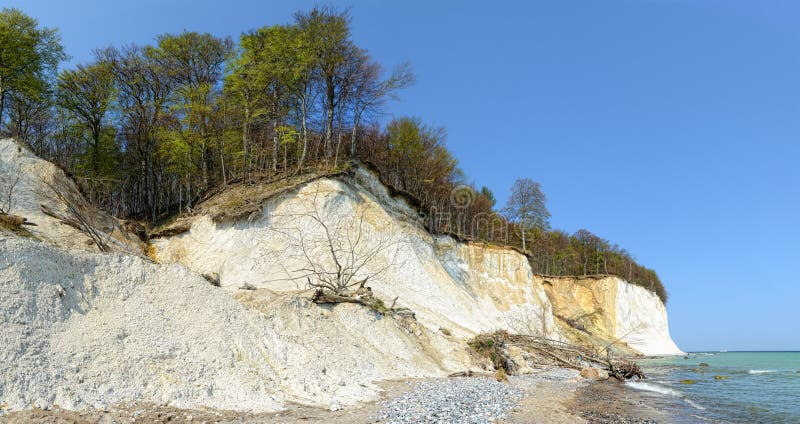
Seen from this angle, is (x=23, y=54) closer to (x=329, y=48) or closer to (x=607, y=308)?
(x=329, y=48)

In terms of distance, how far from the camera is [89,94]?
1180 inches

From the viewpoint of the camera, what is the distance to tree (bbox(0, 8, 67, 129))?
83.9 feet

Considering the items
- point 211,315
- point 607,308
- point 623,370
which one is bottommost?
point 623,370

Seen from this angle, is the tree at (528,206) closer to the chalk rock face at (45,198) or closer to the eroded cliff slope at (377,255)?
the eroded cliff slope at (377,255)

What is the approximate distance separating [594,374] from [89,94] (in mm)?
34400

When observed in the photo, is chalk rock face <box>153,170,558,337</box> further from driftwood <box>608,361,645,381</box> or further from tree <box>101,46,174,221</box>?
tree <box>101,46,174,221</box>

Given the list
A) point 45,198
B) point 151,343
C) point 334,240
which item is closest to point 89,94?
point 45,198

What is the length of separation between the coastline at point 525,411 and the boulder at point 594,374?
1104mm

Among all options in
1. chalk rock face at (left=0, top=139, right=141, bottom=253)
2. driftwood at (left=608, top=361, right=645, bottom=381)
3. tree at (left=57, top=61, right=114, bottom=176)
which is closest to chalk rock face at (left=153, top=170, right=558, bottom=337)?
chalk rock face at (left=0, top=139, right=141, bottom=253)

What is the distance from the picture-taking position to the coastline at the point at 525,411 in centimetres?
771

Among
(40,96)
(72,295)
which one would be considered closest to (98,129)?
(40,96)

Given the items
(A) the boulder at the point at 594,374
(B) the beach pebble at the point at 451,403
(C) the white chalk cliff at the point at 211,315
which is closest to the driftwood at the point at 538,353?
(A) the boulder at the point at 594,374

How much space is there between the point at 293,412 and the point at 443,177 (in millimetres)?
37845

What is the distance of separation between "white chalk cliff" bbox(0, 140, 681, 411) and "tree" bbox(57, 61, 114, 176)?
8610 mm
